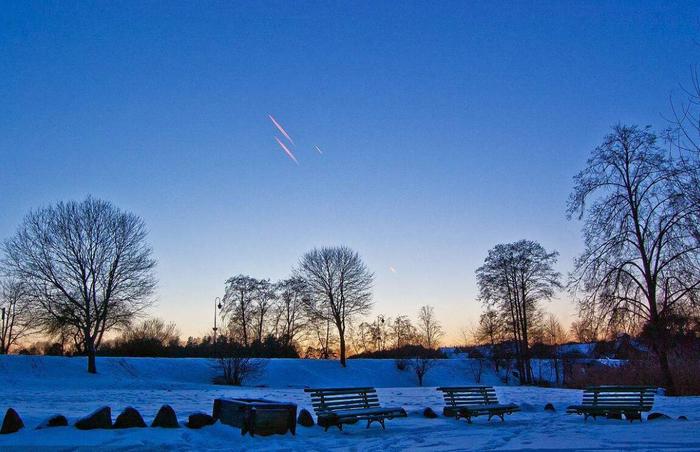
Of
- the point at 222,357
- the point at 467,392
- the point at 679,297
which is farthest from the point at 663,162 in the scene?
the point at 222,357

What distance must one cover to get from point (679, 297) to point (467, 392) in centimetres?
951

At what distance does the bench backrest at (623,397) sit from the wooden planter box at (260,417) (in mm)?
7744

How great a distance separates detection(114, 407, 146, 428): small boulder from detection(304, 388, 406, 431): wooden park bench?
304cm

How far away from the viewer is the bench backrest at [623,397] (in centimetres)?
1152

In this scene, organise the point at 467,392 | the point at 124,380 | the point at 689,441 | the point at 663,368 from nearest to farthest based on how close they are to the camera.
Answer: the point at 689,441
the point at 467,392
the point at 663,368
the point at 124,380

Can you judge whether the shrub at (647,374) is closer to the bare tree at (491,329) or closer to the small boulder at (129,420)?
the bare tree at (491,329)

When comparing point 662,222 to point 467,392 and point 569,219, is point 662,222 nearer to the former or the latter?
point 569,219

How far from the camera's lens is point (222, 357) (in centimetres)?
3161

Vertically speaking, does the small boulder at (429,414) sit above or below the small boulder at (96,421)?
below

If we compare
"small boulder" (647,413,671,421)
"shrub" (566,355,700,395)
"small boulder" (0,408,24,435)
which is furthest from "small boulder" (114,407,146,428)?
"shrub" (566,355,700,395)

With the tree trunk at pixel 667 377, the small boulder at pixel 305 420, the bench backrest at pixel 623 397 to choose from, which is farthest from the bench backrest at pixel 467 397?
the tree trunk at pixel 667 377

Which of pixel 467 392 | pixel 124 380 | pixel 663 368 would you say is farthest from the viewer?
pixel 124 380

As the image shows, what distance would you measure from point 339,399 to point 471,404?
147 inches

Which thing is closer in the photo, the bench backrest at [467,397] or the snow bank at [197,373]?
the bench backrest at [467,397]
